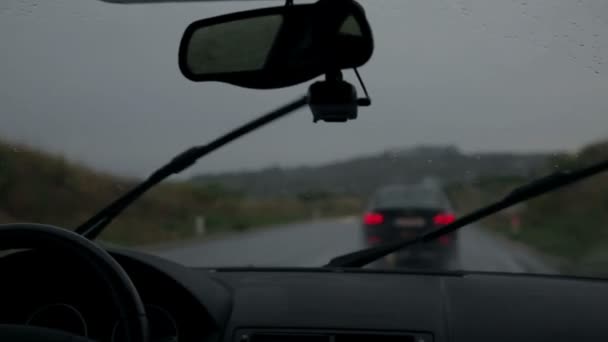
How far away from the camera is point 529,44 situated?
4.15 m

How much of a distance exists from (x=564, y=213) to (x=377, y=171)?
1.48 meters

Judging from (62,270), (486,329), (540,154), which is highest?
(540,154)

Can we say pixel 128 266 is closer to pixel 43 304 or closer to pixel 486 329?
pixel 43 304

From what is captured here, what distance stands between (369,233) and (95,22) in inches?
205

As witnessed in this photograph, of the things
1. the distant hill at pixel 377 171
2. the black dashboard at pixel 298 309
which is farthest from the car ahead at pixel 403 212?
the black dashboard at pixel 298 309

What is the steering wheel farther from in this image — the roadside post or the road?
the roadside post

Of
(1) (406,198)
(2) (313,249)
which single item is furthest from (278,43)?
(2) (313,249)

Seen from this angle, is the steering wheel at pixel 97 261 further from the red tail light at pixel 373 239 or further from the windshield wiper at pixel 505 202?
the red tail light at pixel 373 239

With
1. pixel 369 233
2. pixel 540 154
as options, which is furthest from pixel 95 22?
pixel 369 233

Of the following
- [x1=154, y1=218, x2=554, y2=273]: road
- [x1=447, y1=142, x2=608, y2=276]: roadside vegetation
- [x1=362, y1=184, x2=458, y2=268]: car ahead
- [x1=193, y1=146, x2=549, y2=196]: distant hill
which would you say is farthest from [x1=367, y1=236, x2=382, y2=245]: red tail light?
[x1=193, y1=146, x2=549, y2=196]: distant hill

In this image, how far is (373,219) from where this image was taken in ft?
29.6

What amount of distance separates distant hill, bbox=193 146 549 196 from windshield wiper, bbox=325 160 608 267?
3.48ft

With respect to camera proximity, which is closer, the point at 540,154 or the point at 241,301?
the point at 241,301

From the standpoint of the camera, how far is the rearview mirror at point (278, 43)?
10.2 feet
